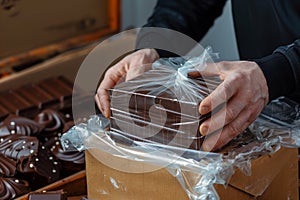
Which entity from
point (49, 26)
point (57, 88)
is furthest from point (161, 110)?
point (49, 26)

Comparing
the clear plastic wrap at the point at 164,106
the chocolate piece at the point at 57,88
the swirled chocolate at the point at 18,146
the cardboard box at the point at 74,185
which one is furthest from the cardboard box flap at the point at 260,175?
the chocolate piece at the point at 57,88

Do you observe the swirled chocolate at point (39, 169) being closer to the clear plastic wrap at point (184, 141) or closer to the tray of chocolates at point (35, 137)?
the tray of chocolates at point (35, 137)

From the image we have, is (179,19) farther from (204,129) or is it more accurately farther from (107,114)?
(204,129)

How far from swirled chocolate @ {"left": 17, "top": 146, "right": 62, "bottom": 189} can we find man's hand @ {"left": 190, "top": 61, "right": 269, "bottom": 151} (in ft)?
1.46

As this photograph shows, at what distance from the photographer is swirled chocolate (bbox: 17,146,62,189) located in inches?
54.7

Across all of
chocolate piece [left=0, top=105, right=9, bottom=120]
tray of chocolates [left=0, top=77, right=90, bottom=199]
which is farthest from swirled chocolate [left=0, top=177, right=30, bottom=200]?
chocolate piece [left=0, top=105, right=9, bottom=120]

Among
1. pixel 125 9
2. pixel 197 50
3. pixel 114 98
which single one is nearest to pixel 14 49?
pixel 125 9

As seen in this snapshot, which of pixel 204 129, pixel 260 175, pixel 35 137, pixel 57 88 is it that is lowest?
pixel 57 88

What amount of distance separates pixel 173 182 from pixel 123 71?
355mm

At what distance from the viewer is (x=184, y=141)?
1145 millimetres

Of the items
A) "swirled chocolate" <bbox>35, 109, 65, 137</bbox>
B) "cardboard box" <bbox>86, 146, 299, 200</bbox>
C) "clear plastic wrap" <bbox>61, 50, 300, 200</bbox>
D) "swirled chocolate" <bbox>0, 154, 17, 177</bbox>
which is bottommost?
"swirled chocolate" <bbox>35, 109, 65, 137</bbox>

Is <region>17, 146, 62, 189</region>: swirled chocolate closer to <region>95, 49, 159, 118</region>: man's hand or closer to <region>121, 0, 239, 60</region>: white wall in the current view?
<region>95, 49, 159, 118</region>: man's hand

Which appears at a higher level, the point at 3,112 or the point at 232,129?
the point at 232,129

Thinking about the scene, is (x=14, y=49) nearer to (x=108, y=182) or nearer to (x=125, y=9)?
(x=125, y=9)
